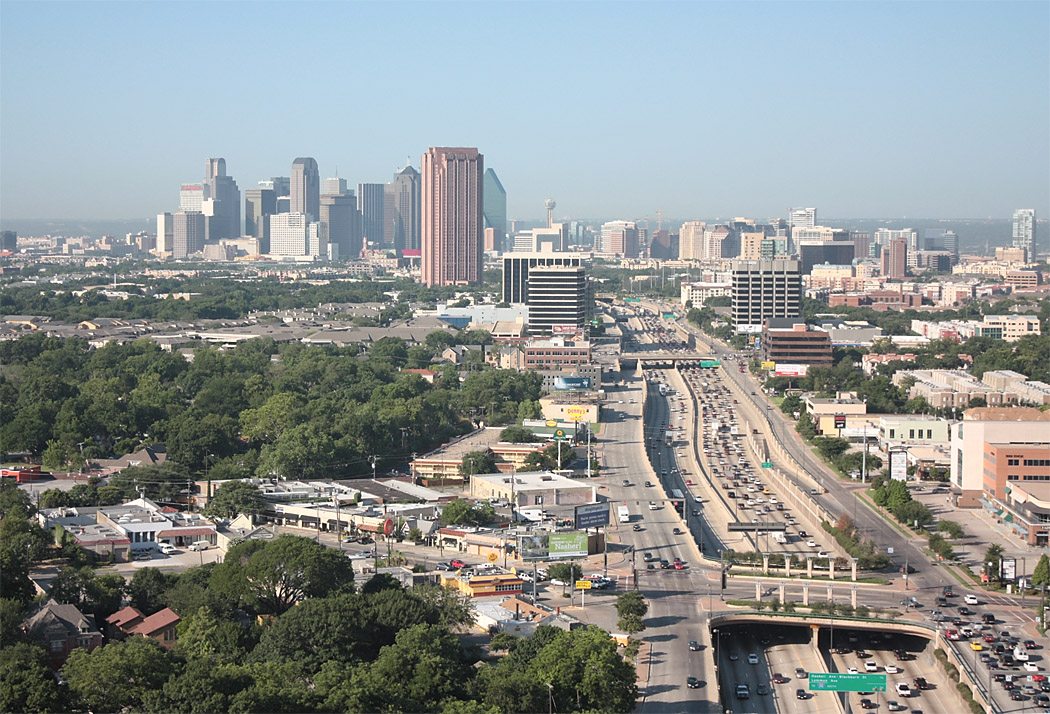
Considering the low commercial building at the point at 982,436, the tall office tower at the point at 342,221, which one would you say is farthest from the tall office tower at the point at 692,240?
the low commercial building at the point at 982,436

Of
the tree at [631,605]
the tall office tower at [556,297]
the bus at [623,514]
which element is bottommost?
the bus at [623,514]

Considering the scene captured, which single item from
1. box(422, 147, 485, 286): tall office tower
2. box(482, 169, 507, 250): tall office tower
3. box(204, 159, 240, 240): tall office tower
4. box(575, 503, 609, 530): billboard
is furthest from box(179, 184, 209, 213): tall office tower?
box(575, 503, 609, 530): billboard

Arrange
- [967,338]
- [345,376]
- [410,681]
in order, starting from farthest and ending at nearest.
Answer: [967,338], [345,376], [410,681]

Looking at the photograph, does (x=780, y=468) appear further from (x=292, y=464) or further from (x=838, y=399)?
(x=292, y=464)

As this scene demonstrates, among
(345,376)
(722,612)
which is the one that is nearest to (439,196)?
(345,376)

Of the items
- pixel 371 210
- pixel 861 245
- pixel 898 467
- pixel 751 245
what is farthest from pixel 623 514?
pixel 371 210

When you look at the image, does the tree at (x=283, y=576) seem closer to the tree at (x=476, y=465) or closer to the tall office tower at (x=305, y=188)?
the tree at (x=476, y=465)
